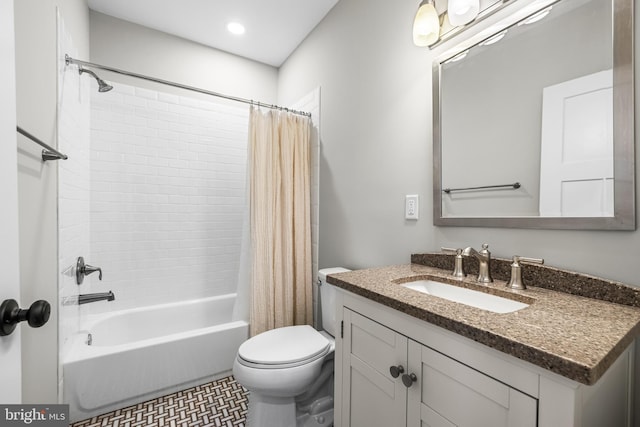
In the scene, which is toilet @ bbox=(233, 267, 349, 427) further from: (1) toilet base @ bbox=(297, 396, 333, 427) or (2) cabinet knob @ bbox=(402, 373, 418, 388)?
(2) cabinet knob @ bbox=(402, 373, 418, 388)

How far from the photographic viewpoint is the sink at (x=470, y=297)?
0.87 m

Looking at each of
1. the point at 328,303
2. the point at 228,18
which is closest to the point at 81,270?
the point at 328,303

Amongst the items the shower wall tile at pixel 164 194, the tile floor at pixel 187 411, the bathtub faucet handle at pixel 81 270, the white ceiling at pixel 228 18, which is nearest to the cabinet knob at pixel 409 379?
the tile floor at pixel 187 411

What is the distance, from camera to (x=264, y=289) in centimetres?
184

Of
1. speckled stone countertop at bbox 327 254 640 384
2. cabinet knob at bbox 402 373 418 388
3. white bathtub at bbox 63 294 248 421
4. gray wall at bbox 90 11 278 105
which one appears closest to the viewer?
speckled stone countertop at bbox 327 254 640 384

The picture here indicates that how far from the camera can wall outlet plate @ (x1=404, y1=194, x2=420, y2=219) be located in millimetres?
1328

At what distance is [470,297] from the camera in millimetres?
982

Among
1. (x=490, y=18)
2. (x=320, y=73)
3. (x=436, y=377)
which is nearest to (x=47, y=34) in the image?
(x=320, y=73)

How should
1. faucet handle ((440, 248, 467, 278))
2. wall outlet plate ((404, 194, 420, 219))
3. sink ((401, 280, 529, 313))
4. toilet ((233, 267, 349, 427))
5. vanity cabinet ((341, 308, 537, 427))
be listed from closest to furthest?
vanity cabinet ((341, 308, 537, 427))
sink ((401, 280, 529, 313))
faucet handle ((440, 248, 467, 278))
toilet ((233, 267, 349, 427))
wall outlet plate ((404, 194, 420, 219))

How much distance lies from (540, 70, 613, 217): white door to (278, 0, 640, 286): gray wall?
79 millimetres

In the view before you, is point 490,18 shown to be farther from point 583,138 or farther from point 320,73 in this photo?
point 320,73

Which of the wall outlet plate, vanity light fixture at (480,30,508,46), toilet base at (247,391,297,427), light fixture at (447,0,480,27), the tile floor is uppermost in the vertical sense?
light fixture at (447,0,480,27)

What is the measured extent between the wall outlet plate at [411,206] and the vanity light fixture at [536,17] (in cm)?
74

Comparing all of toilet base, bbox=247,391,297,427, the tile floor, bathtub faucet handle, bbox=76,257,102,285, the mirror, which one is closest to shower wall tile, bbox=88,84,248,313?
bathtub faucet handle, bbox=76,257,102,285
